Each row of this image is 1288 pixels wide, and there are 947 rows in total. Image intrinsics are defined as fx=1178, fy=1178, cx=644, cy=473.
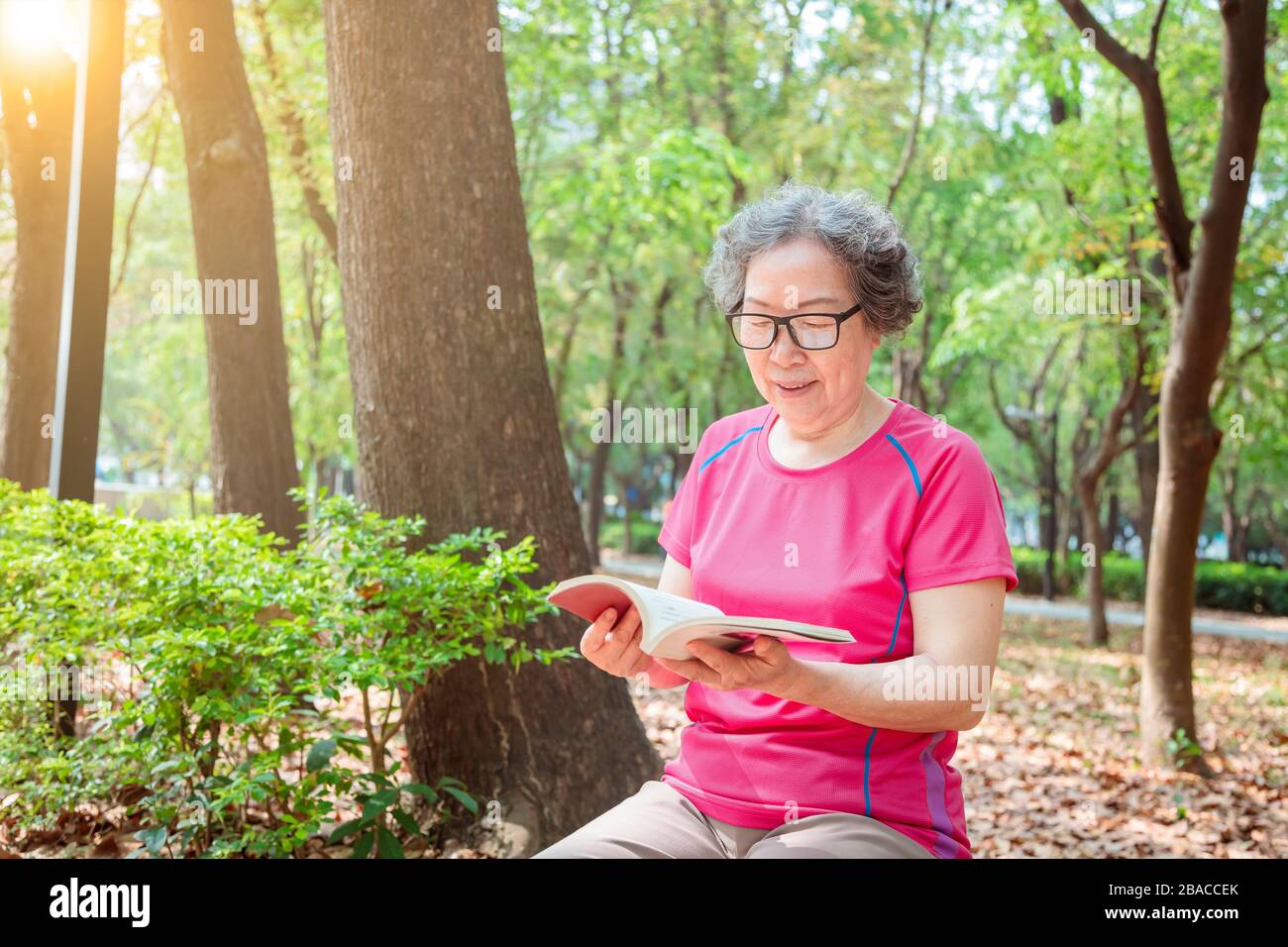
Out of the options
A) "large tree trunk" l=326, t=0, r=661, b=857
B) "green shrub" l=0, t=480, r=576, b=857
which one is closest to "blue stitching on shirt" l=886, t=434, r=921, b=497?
"green shrub" l=0, t=480, r=576, b=857

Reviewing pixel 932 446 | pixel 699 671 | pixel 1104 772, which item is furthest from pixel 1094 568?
pixel 699 671

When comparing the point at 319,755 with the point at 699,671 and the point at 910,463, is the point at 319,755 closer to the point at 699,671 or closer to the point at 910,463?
the point at 699,671

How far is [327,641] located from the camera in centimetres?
401

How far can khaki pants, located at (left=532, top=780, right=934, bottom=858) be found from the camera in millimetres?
2354

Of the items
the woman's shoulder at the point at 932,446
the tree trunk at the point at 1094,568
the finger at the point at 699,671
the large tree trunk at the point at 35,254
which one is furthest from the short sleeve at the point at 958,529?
the tree trunk at the point at 1094,568

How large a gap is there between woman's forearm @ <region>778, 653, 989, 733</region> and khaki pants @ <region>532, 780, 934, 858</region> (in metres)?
0.23

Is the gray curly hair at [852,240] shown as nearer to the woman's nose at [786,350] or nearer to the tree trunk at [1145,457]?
the woman's nose at [786,350]

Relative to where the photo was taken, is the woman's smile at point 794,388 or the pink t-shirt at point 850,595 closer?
the pink t-shirt at point 850,595

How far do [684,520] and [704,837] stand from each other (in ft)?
2.50

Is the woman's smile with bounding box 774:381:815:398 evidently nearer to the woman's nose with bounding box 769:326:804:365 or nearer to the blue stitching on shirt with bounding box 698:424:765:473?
the woman's nose with bounding box 769:326:804:365

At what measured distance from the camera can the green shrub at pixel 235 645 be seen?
3755 mm

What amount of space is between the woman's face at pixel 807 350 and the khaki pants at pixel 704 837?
0.89 metres
